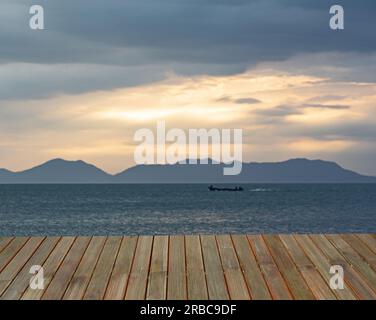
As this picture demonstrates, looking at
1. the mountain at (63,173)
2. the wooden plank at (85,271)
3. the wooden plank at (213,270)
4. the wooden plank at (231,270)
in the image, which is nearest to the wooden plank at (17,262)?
the wooden plank at (85,271)

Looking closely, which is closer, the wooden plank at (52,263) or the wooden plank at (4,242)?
the wooden plank at (52,263)

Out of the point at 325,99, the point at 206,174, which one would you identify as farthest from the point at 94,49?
the point at 206,174

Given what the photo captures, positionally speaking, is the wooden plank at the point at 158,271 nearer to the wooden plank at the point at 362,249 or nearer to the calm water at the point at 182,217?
the wooden plank at the point at 362,249

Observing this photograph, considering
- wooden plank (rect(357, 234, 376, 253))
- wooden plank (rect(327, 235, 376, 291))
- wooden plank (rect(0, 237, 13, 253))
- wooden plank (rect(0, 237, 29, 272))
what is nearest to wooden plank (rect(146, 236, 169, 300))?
wooden plank (rect(0, 237, 29, 272))

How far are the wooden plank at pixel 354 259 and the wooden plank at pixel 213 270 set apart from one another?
1.34 meters

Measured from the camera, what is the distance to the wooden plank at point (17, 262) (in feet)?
18.2

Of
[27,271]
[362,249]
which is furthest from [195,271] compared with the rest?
[362,249]

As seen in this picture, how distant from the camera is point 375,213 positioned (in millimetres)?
75062

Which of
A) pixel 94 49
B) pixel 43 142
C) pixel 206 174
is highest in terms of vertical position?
pixel 94 49

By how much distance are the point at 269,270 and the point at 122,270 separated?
4.67 ft

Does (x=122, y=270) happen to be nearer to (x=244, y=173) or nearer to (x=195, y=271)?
(x=195, y=271)

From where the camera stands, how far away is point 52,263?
6.02 meters

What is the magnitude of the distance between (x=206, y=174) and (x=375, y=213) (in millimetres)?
60888
